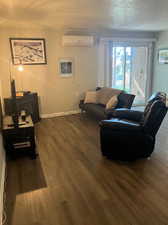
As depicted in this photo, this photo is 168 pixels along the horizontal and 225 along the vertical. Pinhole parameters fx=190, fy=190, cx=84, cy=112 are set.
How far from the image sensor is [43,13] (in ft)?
11.2

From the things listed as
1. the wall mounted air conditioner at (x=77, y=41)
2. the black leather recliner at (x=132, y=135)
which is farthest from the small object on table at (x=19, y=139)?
the wall mounted air conditioner at (x=77, y=41)

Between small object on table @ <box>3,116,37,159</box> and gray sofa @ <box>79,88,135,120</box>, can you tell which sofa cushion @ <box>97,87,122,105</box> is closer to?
gray sofa @ <box>79,88,135,120</box>

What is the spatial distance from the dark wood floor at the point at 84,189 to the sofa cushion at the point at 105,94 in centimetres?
159

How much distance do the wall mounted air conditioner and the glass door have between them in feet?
3.20

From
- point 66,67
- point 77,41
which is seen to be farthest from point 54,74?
point 77,41

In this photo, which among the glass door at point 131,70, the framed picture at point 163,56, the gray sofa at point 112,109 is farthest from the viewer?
the glass door at point 131,70

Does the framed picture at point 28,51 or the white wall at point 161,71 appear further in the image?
the white wall at point 161,71

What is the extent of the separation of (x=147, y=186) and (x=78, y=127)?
8.10ft

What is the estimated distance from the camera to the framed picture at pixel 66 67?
530 centimetres

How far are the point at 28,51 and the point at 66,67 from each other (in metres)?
1.09

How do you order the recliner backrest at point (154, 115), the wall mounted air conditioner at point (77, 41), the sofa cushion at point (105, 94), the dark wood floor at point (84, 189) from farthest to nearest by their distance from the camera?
the wall mounted air conditioner at point (77, 41)
the sofa cushion at point (105, 94)
the recliner backrest at point (154, 115)
the dark wood floor at point (84, 189)

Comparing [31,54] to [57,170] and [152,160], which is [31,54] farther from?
[152,160]

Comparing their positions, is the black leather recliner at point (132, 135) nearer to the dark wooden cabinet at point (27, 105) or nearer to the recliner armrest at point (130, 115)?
the recliner armrest at point (130, 115)

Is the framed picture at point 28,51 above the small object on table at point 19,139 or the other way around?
above
